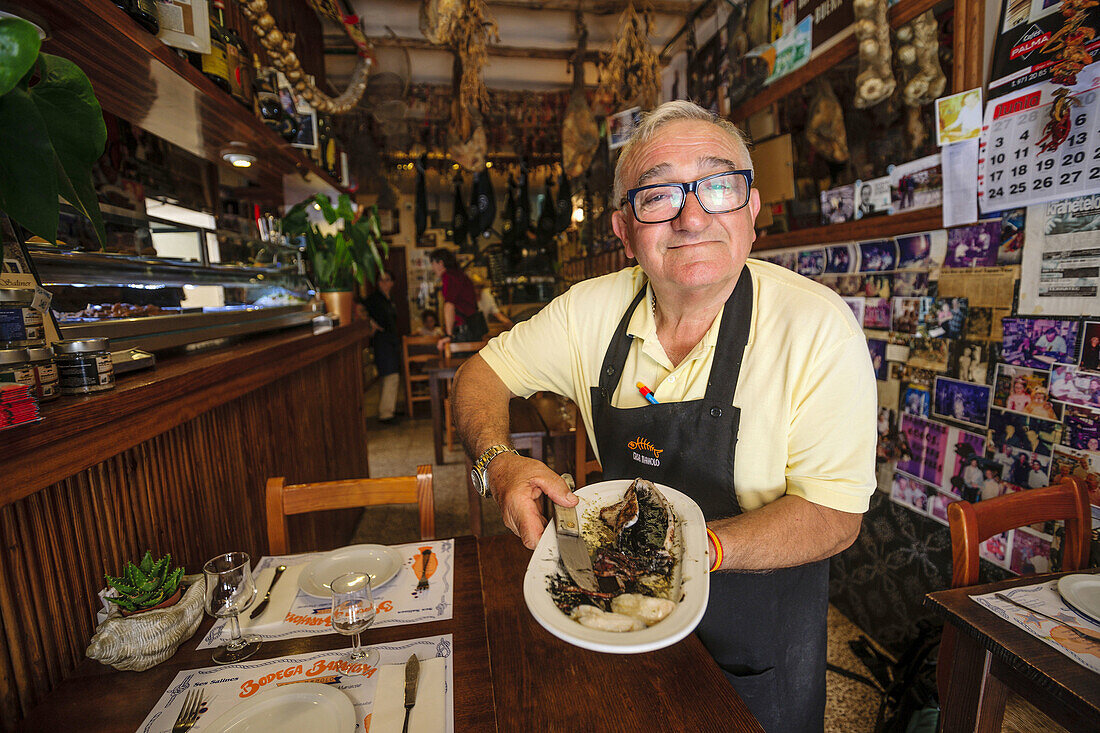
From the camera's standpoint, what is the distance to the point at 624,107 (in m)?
4.02

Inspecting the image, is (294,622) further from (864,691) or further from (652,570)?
(864,691)

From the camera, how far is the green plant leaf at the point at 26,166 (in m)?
0.75

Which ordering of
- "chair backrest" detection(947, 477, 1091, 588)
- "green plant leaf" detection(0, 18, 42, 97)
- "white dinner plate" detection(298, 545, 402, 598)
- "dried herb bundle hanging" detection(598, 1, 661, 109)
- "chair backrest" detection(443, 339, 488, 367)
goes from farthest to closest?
"chair backrest" detection(443, 339, 488, 367) < "dried herb bundle hanging" detection(598, 1, 661, 109) < "chair backrest" detection(947, 477, 1091, 588) < "white dinner plate" detection(298, 545, 402, 598) < "green plant leaf" detection(0, 18, 42, 97)

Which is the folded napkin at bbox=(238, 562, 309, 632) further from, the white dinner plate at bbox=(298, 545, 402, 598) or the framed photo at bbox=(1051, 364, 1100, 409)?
the framed photo at bbox=(1051, 364, 1100, 409)

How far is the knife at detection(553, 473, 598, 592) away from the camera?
3.13 feet

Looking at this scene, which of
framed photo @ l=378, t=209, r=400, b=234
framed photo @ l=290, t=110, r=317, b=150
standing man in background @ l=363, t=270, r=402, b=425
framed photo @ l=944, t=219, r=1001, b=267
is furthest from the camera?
framed photo @ l=378, t=209, r=400, b=234

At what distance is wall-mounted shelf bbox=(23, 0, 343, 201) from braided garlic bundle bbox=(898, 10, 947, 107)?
2526mm

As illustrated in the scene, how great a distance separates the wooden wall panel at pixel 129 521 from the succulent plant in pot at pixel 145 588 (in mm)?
126

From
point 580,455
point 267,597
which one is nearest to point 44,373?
point 267,597

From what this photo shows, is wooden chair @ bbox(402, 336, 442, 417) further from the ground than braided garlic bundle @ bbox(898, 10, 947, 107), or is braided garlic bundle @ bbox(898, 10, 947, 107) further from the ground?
braided garlic bundle @ bbox(898, 10, 947, 107)

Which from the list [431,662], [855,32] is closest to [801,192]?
[855,32]

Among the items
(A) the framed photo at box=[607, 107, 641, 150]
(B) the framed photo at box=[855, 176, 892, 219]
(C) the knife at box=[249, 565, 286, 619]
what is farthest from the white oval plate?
(A) the framed photo at box=[607, 107, 641, 150]

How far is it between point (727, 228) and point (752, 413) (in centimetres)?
49

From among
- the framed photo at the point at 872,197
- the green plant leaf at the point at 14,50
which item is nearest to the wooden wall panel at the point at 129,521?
the green plant leaf at the point at 14,50
